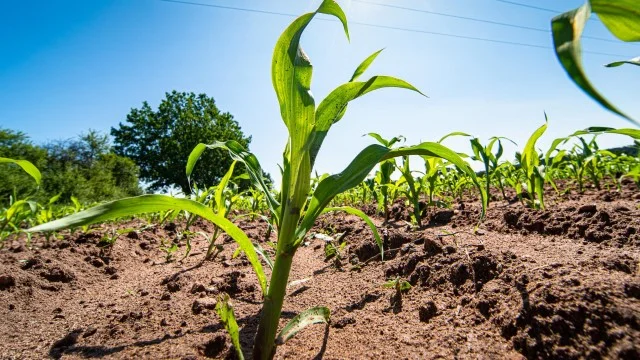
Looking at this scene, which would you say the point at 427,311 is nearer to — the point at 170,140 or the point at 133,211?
the point at 133,211

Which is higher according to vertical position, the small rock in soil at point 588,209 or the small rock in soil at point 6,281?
the small rock in soil at point 6,281

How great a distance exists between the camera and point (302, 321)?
0.90 metres

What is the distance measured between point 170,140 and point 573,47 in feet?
110

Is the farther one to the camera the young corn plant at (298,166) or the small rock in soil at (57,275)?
the small rock in soil at (57,275)

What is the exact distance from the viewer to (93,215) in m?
0.64

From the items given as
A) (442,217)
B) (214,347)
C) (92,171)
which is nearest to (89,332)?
(214,347)

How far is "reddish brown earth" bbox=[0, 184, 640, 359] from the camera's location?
763mm

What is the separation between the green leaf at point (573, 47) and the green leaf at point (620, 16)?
0.13 metres

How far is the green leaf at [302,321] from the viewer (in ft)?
2.83

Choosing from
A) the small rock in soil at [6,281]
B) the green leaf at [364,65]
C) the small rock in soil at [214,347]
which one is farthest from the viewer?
the small rock in soil at [6,281]

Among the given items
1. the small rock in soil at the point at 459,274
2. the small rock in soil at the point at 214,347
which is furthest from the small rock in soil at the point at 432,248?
the small rock in soil at the point at 214,347

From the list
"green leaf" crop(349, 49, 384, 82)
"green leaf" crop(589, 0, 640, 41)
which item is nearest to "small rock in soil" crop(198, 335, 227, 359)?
"green leaf" crop(349, 49, 384, 82)

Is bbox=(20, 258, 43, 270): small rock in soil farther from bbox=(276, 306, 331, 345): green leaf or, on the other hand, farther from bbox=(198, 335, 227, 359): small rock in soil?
bbox=(276, 306, 331, 345): green leaf

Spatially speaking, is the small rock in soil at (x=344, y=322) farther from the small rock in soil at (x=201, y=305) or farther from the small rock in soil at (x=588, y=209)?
the small rock in soil at (x=588, y=209)
